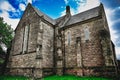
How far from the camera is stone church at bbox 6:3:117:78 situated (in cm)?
1527

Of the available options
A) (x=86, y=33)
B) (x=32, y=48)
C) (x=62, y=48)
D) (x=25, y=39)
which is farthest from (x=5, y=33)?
(x=86, y=33)

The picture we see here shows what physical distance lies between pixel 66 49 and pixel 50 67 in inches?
185

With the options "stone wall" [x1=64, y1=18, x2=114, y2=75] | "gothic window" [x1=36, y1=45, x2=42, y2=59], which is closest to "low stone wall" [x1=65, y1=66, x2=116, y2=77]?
"stone wall" [x1=64, y1=18, x2=114, y2=75]

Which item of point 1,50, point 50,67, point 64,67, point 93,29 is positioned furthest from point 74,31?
point 1,50

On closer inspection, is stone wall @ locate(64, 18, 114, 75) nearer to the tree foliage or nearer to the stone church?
the stone church

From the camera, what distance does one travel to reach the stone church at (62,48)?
50.1 feet

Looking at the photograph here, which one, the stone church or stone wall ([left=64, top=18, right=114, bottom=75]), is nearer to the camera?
the stone church

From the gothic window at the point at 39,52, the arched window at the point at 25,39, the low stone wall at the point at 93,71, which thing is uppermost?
the arched window at the point at 25,39

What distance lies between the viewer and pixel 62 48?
19.8 meters

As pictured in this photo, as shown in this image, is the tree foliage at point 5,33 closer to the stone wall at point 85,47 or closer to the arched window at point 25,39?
the arched window at point 25,39

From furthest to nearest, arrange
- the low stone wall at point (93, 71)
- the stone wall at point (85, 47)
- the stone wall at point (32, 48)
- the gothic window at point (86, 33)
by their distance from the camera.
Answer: the gothic window at point (86, 33)
the stone wall at point (32, 48)
the stone wall at point (85, 47)
the low stone wall at point (93, 71)

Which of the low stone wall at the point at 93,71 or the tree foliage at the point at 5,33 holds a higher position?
the tree foliage at the point at 5,33

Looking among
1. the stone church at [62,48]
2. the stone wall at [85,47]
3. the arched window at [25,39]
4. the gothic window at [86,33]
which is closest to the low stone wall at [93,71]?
the stone church at [62,48]

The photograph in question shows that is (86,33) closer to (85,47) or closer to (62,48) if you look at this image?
(85,47)
